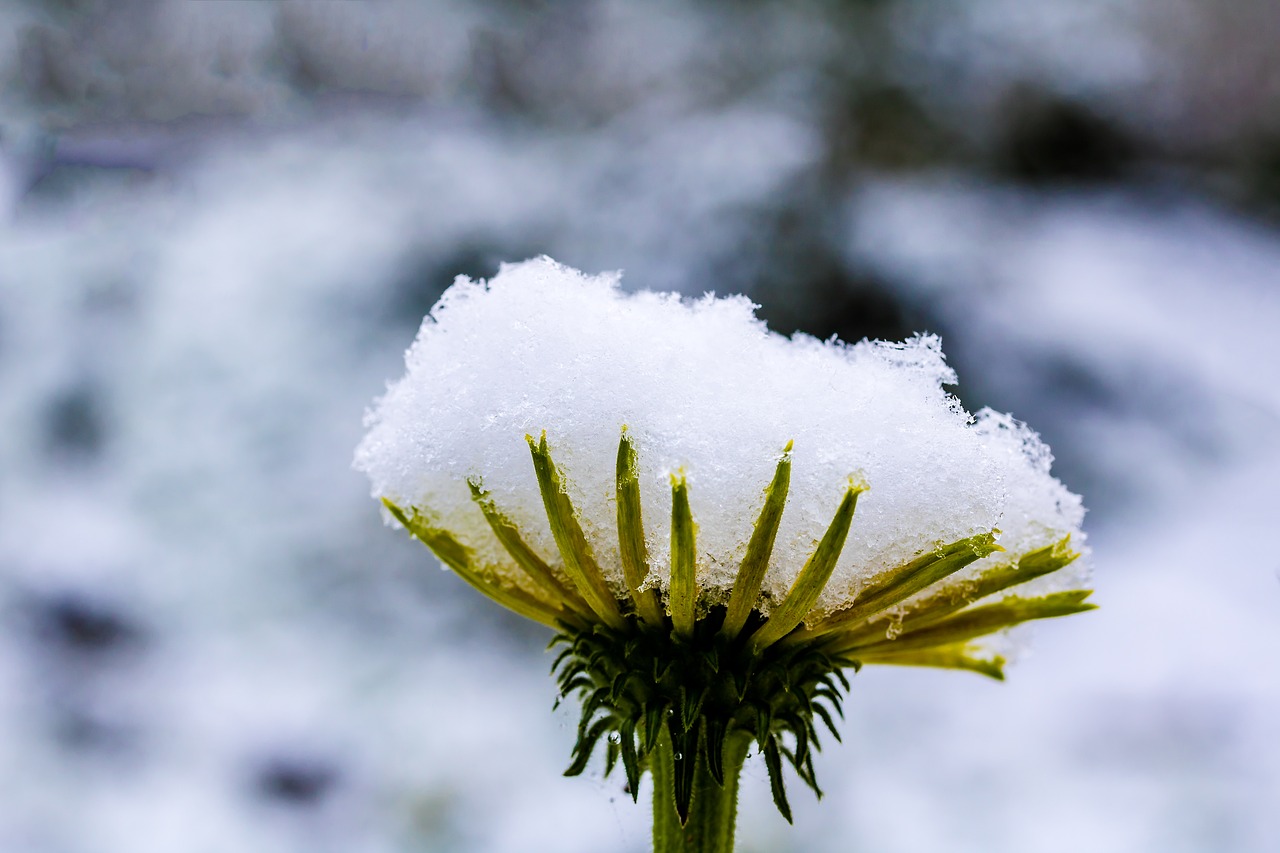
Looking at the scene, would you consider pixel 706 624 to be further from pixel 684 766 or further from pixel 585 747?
pixel 585 747

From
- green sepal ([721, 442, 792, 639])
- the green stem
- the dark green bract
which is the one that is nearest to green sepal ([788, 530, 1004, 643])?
the dark green bract

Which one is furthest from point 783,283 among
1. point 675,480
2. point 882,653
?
point 675,480

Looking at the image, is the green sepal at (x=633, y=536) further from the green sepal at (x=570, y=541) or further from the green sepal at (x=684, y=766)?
the green sepal at (x=684, y=766)

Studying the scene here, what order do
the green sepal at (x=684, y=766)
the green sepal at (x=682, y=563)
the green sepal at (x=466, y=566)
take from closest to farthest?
1. the green sepal at (x=682, y=563)
2. the green sepal at (x=684, y=766)
3. the green sepal at (x=466, y=566)

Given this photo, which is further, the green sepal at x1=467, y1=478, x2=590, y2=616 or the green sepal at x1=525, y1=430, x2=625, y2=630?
the green sepal at x1=467, y1=478, x2=590, y2=616

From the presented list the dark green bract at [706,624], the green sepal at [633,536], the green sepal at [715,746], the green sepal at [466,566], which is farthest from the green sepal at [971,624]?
the green sepal at [466,566]

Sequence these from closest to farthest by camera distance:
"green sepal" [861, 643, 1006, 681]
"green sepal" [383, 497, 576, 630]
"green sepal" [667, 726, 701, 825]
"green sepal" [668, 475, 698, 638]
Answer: "green sepal" [668, 475, 698, 638]
"green sepal" [667, 726, 701, 825]
"green sepal" [383, 497, 576, 630]
"green sepal" [861, 643, 1006, 681]

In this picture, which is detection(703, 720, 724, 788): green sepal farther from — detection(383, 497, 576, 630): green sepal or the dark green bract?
detection(383, 497, 576, 630): green sepal
